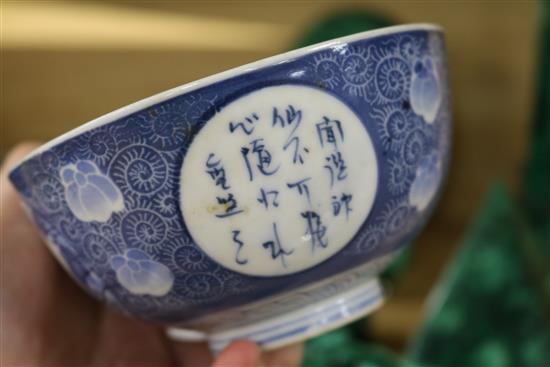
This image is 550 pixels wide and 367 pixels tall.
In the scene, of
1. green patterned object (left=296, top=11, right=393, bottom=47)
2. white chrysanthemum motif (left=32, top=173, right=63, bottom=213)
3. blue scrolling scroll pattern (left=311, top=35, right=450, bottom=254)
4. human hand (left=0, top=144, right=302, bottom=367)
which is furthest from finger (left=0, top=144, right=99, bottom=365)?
green patterned object (left=296, top=11, right=393, bottom=47)

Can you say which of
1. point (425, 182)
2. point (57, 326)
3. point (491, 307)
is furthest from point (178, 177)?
point (491, 307)

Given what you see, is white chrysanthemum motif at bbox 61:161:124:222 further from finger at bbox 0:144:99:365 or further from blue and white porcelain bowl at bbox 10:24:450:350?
finger at bbox 0:144:99:365

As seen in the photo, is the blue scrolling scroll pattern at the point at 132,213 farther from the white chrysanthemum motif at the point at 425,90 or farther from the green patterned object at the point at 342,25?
the green patterned object at the point at 342,25

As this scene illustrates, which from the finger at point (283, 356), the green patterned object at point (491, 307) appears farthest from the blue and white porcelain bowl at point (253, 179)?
the green patterned object at point (491, 307)

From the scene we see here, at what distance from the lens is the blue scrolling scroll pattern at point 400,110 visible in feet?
1.01

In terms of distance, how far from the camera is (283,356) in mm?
467

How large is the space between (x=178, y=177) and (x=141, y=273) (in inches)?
2.5

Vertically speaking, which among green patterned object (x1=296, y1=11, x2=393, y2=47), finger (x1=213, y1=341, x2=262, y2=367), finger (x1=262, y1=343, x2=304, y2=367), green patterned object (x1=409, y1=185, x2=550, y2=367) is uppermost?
green patterned object (x1=296, y1=11, x2=393, y2=47)

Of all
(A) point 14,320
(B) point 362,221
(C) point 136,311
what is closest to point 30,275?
(A) point 14,320

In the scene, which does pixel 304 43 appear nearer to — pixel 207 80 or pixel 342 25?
pixel 342 25

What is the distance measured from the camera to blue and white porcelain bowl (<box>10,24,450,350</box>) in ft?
0.97

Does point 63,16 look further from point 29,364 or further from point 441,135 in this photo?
point 441,135

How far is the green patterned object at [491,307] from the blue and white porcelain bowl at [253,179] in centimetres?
32

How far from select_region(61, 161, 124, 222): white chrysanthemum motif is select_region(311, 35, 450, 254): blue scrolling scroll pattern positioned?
108 mm
